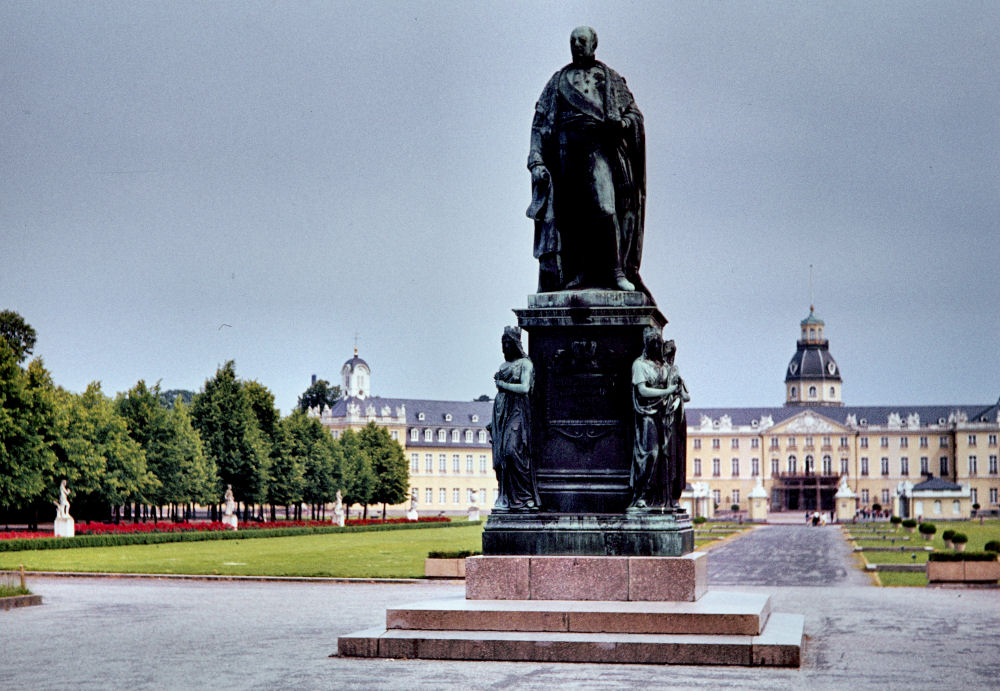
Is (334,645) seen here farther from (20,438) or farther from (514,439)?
(20,438)

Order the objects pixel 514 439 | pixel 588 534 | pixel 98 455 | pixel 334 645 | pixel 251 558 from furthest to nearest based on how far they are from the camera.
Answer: pixel 98 455
pixel 251 558
pixel 514 439
pixel 334 645
pixel 588 534

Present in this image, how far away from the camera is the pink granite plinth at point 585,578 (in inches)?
518

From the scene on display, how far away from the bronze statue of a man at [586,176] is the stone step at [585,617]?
3731 mm

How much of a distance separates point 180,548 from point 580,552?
35460 millimetres

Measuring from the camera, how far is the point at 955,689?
35.4 ft

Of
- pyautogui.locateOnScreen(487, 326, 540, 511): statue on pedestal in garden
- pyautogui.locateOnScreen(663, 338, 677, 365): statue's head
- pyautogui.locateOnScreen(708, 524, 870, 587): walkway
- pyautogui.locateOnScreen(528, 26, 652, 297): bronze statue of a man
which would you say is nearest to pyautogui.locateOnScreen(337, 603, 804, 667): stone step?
pyautogui.locateOnScreen(487, 326, 540, 511): statue on pedestal in garden

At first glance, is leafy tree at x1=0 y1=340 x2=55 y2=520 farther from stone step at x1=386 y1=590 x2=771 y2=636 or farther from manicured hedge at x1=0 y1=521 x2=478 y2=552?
stone step at x1=386 y1=590 x2=771 y2=636

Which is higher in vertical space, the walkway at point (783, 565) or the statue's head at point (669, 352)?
the statue's head at point (669, 352)

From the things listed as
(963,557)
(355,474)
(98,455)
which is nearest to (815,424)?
(355,474)

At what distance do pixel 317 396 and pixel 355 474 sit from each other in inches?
2406

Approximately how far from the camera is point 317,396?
532ft

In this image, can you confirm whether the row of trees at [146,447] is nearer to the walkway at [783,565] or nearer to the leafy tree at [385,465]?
the leafy tree at [385,465]

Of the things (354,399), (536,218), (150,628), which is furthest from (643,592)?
(354,399)

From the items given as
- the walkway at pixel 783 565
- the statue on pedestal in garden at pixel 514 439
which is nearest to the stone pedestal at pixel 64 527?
the walkway at pixel 783 565
